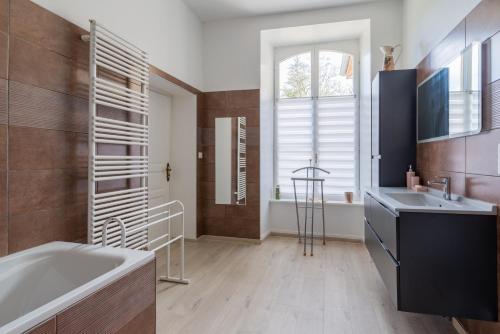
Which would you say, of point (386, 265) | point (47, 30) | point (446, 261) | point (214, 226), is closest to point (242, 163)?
point (214, 226)

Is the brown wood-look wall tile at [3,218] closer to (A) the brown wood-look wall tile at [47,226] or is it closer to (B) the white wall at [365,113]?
(A) the brown wood-look wall tile at [47,226]

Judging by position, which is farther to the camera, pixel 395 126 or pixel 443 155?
pixel 395 126

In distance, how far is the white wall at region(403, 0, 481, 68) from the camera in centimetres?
205

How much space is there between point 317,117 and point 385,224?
8.09 ft

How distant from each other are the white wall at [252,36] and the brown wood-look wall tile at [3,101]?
2664 millimetres

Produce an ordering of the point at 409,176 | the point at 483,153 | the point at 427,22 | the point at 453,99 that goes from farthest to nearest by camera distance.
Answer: the point at 409,176
the point at 427,22
the point at 453,99
the point at 483,153

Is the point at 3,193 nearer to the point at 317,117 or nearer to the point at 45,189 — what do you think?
Answer: the point at 45,189

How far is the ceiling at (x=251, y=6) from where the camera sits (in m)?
3.49

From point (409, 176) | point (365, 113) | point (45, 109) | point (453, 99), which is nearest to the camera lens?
point (45, 109)

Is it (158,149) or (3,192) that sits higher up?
(158,149)

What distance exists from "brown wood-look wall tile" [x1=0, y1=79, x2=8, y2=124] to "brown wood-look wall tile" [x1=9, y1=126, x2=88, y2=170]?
6 centimetres

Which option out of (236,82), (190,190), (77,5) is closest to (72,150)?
(77,5)

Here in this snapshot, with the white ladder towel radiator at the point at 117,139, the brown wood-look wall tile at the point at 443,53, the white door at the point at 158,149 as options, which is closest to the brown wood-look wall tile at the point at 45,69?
the white ladder towel radiator at the point at 117,139

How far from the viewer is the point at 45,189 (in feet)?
5.89
